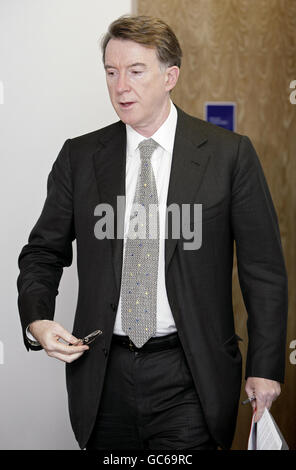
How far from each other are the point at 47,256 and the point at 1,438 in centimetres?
136

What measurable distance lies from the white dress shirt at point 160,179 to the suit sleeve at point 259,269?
0.22 meters

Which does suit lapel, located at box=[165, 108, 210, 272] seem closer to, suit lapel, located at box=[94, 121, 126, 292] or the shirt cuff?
suit lapel, located at box=[94, 121, 126, 292]

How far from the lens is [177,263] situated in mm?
1993

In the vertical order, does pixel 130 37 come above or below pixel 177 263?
above

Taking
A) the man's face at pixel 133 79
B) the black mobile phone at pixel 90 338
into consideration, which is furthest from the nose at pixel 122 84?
the black mobile phone at pixel 90 338

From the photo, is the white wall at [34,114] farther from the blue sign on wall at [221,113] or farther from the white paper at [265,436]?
the white paper at [265,436]

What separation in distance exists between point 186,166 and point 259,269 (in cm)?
39

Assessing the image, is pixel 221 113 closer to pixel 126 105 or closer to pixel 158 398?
pixel 126 105

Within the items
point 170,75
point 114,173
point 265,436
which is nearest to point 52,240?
point 114,173

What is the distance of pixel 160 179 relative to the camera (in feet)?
6.84

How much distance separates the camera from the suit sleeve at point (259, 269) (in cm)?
202

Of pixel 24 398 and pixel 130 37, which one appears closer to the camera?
pixel 130 37
